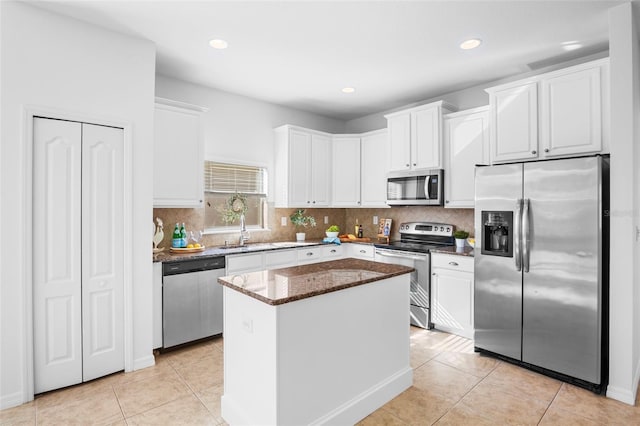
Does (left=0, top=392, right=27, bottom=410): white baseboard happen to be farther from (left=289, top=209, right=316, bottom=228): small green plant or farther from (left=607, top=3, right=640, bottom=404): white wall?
(left=607, top=3, right=640, bottom=404): white wall

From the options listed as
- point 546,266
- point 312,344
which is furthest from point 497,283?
point 312,344

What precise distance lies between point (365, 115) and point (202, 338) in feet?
13.4

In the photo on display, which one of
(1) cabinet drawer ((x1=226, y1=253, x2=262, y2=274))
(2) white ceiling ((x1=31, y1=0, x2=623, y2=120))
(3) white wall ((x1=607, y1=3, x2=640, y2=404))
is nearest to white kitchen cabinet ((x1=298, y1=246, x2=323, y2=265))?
(1) cabinet drawer ((x1=226, y1=253, x2=262, y2=274))

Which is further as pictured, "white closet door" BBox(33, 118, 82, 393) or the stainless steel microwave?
the stainless steel microwave

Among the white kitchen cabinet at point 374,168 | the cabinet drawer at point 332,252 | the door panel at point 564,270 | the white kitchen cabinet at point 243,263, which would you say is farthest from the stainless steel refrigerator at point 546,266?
the white kitchen cabinet at point 243,263

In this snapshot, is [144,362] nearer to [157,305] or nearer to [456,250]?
[157,305]

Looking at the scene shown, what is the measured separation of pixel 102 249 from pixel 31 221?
0.52 metres

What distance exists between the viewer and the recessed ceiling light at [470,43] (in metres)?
3.05

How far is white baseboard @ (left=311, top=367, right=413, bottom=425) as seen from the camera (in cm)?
216

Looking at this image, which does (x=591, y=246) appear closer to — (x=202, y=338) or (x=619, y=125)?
(x=619, y=125)

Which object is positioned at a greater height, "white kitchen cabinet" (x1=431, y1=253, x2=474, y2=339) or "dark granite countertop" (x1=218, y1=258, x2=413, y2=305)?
"dark granite countertop" (x1=218, y1=258, x2=413, y2=305)

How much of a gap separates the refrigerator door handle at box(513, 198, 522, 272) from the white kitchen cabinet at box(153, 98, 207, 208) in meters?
3.15

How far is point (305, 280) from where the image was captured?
7.50ft

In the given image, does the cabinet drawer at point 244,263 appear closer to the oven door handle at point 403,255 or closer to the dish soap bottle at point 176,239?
the dish soap bottle at point 176,239
